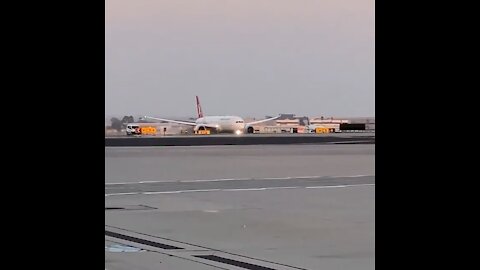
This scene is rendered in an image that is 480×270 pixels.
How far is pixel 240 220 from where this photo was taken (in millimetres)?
17750

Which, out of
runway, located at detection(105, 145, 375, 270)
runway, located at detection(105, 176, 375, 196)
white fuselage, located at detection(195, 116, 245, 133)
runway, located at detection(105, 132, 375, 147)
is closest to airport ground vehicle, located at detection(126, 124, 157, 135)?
white fuselage, located at detection(195, 116, 245, 133)

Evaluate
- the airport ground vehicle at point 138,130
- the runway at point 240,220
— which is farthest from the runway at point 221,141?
the runway at point 240,220

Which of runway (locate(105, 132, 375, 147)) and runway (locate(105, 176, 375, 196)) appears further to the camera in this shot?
runway (locate(105, 132, 375, 147))

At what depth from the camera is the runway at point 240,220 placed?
1223 centimetres

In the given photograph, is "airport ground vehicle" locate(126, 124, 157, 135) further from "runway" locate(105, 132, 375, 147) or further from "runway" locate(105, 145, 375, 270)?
"runway" locate(105, 145, 375, 270)

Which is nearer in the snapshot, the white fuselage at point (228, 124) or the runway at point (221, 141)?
the runway at point (221, 141)

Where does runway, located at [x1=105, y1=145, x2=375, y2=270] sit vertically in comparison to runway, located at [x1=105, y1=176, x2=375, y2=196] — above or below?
below

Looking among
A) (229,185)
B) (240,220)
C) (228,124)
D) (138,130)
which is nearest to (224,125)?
(228,124)

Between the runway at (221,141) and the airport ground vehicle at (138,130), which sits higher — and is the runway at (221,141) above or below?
below

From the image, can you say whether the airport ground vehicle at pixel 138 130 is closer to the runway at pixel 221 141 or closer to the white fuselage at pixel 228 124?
the white fuselage at pixel 228 124

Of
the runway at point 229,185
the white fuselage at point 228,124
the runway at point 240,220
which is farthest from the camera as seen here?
the white fuselage at point 228,124

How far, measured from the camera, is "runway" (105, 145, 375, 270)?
12.2 m

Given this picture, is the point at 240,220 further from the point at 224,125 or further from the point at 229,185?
the point at 224,125
